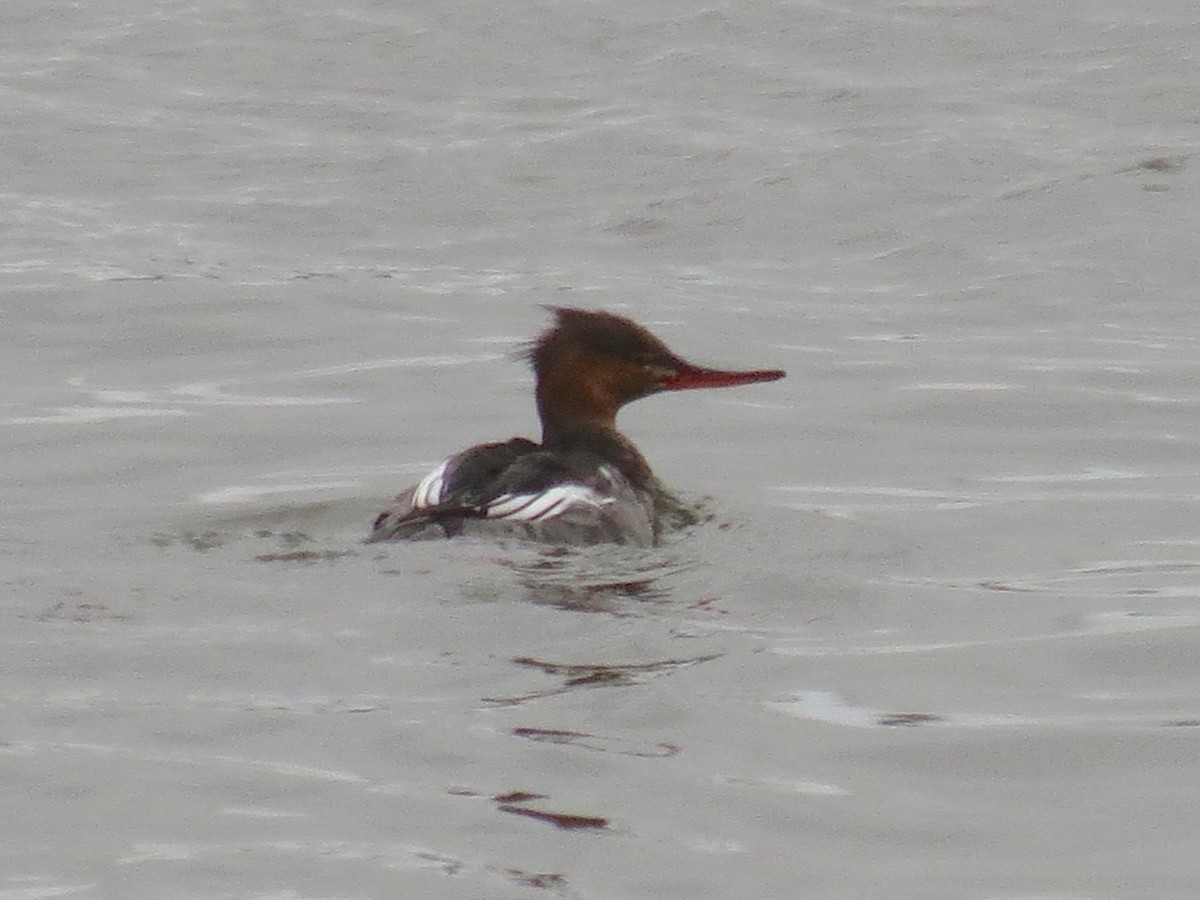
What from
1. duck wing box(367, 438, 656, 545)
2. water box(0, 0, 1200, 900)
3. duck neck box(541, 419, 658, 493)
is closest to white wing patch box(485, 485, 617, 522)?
duck wing box(367, 438, 656, 545)

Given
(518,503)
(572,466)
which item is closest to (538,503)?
(518,503)

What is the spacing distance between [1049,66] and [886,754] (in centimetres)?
1046

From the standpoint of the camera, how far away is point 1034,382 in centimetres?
1014

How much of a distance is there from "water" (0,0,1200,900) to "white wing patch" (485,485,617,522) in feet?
0.53

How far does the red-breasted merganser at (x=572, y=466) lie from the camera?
7129 millimetres

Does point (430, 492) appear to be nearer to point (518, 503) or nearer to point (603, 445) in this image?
point (518, 503)

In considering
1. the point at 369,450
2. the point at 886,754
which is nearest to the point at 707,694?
the point at 886,754

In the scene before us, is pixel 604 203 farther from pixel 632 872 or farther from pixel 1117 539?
pixel 632 872

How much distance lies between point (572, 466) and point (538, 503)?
306 millimetres

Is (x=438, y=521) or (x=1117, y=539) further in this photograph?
(x=1117, y=539)

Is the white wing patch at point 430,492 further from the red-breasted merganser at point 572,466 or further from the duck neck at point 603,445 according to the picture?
the duck neck at point 603,445

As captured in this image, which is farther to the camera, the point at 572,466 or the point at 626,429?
the point at 626,429

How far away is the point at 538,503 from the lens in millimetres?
7172

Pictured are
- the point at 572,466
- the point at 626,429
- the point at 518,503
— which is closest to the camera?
the point at 518,503
